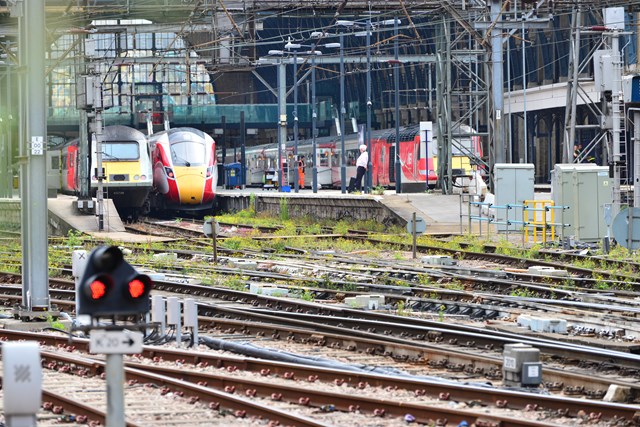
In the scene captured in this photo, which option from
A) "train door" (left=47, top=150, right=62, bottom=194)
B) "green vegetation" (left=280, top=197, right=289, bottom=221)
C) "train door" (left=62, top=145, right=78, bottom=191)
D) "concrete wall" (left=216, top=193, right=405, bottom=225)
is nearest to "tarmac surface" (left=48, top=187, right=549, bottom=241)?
"concrete wall" (left=216, top=193, right=405, bottom=225)

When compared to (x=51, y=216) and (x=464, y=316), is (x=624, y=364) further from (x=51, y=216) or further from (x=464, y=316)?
(x=51, y=216)

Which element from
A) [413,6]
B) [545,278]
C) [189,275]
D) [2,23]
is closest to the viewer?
[545,278]

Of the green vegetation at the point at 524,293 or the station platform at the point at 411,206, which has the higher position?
the station platform at the point at 411,206

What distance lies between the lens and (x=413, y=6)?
39906 mm

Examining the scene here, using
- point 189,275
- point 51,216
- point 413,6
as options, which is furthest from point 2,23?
point 189,275

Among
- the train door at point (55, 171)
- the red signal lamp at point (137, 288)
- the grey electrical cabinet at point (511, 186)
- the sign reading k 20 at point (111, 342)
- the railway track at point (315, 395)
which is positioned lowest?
the railway track at point (315, 395)

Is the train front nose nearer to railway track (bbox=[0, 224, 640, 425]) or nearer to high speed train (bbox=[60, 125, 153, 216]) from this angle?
high speed train (bbox=[60, 125, 153, 216])

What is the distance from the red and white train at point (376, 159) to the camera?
58.2 m

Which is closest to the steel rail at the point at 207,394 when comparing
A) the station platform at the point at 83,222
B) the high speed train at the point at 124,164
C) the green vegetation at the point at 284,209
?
the station platform at the point at 83,222

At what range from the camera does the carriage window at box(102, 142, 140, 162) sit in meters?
47.6

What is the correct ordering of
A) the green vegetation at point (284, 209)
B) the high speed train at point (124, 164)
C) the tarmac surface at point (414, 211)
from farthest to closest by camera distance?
the high speed train at point (124, 164)
the green vegetation at point (284, 209)
the tarmac surface at point (414, 211)

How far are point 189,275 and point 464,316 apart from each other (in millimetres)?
7873

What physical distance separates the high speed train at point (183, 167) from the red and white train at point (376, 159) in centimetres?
706

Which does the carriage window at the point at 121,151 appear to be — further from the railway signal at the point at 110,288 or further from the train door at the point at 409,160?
the railway signal at the point at 110,288
